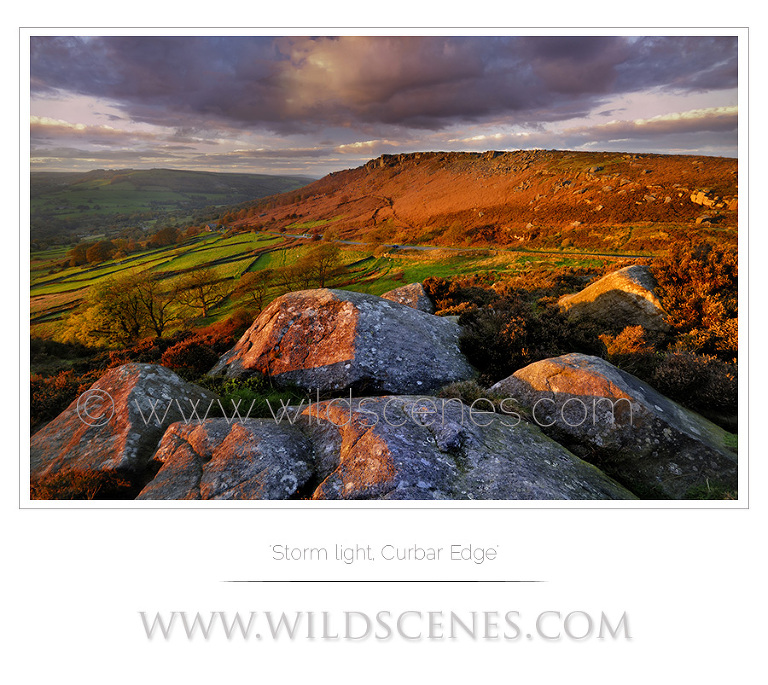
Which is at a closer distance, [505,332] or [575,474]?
[575,474]

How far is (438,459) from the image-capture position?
3062 millimetres

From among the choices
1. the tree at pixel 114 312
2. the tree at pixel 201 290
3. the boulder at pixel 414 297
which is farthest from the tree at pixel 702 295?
the tree at pixel 114 312

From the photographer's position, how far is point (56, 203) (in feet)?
19.8

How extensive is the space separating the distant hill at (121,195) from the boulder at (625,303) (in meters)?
9.84

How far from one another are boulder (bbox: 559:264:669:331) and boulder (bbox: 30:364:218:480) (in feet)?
28.1

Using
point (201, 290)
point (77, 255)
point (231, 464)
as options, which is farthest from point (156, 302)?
point (231, 464)

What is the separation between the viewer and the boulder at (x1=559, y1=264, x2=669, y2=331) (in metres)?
7.34

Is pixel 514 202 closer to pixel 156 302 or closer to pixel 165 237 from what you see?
pixel 165 237

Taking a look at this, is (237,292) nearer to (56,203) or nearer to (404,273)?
(56,203)

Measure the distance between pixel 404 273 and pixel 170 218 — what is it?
32.0 ft

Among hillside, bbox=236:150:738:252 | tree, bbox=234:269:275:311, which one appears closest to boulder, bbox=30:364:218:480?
tree, bbox=234:269:275:311

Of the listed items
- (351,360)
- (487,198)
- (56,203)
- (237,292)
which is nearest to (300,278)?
(237,292)

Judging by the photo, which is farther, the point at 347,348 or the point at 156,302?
the point at 156,302

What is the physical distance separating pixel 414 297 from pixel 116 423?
7320 mm
